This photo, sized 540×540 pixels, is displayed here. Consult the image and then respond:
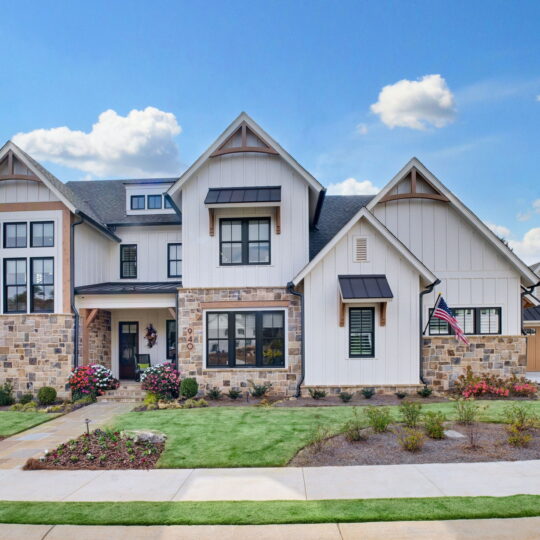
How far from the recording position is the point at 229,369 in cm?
1343

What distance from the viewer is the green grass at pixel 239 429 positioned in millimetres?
7355

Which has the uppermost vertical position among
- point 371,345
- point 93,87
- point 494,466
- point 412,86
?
point 412,86

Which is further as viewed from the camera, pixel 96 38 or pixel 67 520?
pixel 96 38

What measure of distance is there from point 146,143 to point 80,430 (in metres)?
23.5

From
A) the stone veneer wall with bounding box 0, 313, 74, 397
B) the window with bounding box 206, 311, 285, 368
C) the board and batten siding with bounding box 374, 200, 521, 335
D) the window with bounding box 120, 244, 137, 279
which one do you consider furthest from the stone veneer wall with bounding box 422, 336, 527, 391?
the stone veneer wall with bounding box 0, 313, 74, 397

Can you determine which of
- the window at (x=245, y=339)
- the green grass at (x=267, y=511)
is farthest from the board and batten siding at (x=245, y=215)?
the green grass at (x=267, y=511)

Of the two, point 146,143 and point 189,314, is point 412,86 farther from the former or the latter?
point 146,143

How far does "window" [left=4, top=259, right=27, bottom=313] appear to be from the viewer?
14.4 m

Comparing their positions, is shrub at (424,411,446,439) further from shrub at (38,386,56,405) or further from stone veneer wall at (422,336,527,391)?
shrub at (38,386,56,405)

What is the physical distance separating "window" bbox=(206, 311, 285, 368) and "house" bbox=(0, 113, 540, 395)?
1.4 inches

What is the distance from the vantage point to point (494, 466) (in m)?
6.67

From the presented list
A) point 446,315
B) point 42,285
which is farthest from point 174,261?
point 446,315

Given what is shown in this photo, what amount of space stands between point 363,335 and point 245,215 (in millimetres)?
5493

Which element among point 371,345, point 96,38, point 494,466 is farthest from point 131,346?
point 494,466
